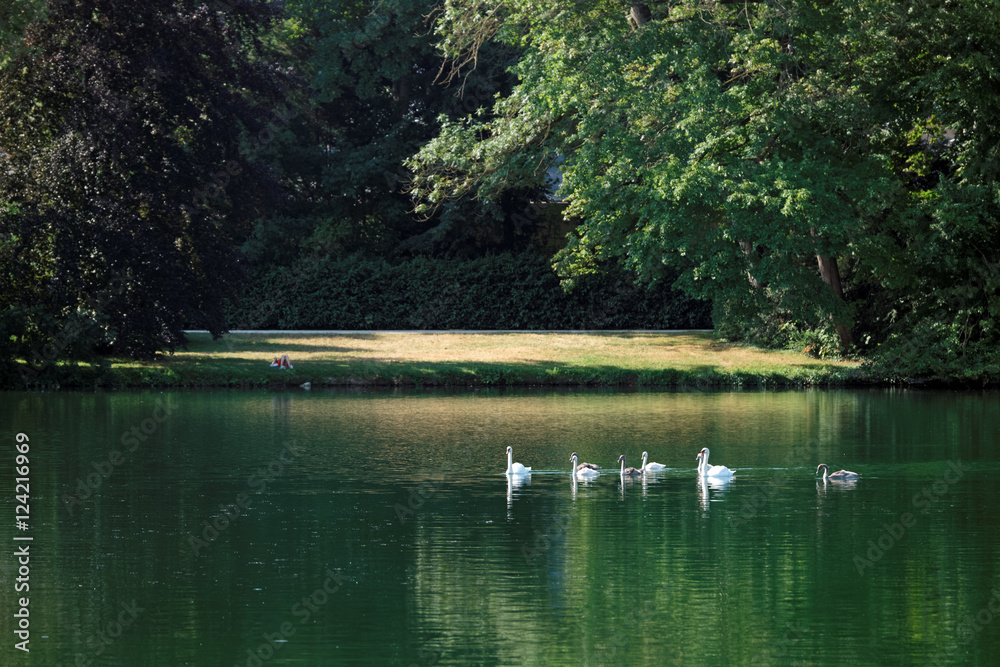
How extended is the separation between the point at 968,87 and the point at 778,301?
8.79m

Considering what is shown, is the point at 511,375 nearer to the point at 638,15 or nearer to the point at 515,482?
the point at 638,15

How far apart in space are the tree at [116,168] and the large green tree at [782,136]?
8157 millimetres

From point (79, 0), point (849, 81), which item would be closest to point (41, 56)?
point (79, 0)

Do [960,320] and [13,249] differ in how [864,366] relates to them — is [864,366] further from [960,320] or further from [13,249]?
[13,249]

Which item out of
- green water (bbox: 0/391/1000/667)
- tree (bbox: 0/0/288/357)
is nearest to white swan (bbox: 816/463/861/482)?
green water (bbox: 0/391/1000/667)

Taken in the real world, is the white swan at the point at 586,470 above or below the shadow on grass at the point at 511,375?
below

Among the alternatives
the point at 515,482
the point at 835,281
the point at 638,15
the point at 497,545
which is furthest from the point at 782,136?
the point at 497,545

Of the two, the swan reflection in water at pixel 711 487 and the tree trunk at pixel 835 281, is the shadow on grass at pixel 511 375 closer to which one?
the tree trunk at pixel 835 281

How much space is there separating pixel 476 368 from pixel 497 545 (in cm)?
1975

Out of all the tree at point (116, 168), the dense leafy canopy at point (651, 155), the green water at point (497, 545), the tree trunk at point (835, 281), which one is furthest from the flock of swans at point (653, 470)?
the tree trunk at point (835, 281)

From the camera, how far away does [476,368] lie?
33156 mm

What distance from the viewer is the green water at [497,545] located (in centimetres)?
1002

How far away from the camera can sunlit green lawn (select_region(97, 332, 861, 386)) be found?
32312 millimetres

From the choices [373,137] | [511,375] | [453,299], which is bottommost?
[511,375]
